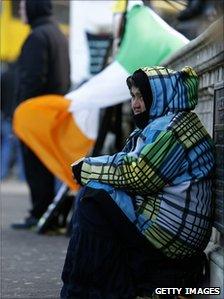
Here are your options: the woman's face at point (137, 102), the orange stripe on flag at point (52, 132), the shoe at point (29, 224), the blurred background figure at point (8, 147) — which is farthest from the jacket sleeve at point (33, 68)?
the blurred background figure at point (8, 147)

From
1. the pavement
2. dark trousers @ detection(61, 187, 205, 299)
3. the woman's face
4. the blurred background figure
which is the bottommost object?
the blurred background figure

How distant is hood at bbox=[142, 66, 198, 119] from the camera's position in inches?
142

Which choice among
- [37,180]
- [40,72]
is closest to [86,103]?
[40,72]

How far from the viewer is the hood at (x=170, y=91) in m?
3.61

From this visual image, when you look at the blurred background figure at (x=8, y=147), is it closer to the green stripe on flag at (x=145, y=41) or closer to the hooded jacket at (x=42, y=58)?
the hooded jacket at (x=42, y=58)

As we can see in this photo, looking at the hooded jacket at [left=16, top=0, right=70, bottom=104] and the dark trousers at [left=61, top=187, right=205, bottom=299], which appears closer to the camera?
the dark trousers at [left=61, top=187, right=205, bottom=299]

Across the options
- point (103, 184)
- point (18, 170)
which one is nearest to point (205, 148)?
point (103, 184)

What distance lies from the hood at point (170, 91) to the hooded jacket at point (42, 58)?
3.46 metres

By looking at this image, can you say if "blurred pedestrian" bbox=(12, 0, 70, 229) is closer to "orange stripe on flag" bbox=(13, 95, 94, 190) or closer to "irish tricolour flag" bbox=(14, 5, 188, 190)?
"irish tricolour flag" bbox=(14, 5, 188, 190)

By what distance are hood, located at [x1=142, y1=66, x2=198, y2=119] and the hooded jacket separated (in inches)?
136

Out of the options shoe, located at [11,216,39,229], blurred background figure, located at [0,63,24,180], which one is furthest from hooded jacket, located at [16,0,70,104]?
blurred background figure, located at [0,63,24,180]

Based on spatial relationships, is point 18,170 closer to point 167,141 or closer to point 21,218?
point 21,218

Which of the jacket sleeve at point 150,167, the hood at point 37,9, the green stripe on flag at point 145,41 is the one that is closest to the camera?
the jacket sleeve at point 150,167

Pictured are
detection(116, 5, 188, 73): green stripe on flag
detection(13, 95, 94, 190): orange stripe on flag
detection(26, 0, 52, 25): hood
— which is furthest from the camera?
detection(26, 0, 52, 25): hood
